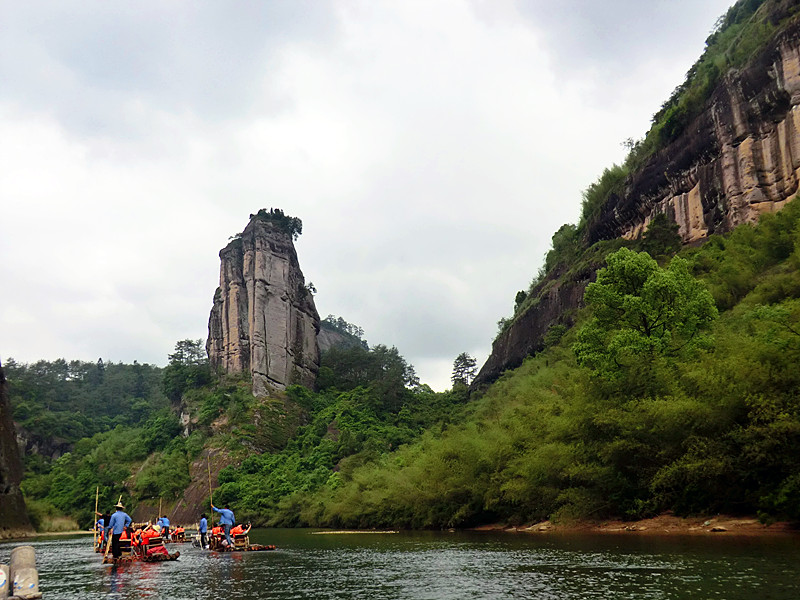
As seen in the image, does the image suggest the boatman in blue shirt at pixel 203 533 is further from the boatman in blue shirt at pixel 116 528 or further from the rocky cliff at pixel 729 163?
the rocky cliff at pixel 729 163

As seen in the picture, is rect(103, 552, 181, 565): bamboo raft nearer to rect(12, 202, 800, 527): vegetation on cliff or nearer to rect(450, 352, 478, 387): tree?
rect(12, 202, 800, 527): vegetation on cliff

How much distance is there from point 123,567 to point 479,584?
609 inches

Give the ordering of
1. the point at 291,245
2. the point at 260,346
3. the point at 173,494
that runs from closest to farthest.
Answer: the point at 173,494
the point at 260,346
the point at 291,245

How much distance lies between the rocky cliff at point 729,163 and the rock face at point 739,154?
0.08 m

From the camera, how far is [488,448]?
1474 inches

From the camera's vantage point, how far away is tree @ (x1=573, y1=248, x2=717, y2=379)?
100 ft

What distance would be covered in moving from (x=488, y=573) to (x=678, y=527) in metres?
12.7

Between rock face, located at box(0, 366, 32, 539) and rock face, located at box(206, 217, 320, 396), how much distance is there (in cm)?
3331

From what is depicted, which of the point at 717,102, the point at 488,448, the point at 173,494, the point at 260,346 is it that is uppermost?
the point at 717,102

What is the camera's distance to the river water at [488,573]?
13.0 metres

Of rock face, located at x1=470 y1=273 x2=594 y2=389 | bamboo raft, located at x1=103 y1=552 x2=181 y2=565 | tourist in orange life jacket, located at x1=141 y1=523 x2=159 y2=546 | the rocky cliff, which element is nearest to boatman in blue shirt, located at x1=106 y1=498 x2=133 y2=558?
bamboo raft, located at x1=103 y1=552 x2=181 y2=565

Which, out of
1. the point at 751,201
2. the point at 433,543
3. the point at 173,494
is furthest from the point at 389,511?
the point at 173,494

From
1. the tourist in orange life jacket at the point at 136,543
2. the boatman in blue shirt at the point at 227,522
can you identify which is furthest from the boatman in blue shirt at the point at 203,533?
the tourist in orange life jacket at the point at 136,543

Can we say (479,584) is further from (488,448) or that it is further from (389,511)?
(389,511)
